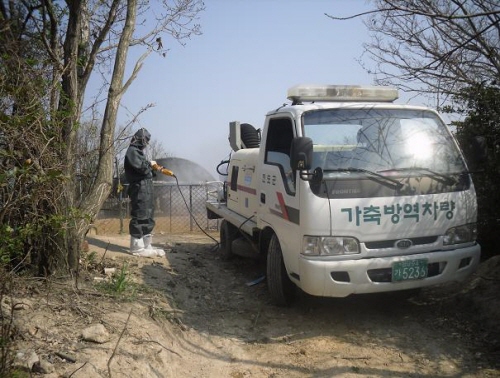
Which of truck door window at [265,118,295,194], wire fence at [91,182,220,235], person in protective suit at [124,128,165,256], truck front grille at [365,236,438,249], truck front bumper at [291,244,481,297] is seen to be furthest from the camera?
wire fence at [91,182,220,235]

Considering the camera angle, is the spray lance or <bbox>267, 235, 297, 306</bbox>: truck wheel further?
the spray lance

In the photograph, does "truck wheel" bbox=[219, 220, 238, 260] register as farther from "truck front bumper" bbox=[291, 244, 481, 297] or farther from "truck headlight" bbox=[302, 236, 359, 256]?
"truck headlight" bbox=[302, 236, 359, 256]

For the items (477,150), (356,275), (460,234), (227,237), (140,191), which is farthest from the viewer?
(227,237)

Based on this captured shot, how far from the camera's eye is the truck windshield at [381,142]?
4.26 meters

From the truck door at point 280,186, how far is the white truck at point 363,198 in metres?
0.01

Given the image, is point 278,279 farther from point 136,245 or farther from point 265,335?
point 136,245

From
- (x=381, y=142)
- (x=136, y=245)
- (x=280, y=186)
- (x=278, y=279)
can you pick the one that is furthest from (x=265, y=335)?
(x=136, y=245)

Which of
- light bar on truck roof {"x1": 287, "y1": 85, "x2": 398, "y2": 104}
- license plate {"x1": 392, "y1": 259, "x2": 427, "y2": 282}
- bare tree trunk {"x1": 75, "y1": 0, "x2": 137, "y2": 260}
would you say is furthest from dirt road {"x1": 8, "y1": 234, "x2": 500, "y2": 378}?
light bar on truck roof {"x1": 287, "y1": 85, "x2": 398, "y2": 104}

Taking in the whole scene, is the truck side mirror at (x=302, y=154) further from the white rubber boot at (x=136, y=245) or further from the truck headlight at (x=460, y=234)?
the white rubber boot at (x=136, y=245)

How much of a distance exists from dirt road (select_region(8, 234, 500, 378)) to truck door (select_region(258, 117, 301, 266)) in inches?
33.4

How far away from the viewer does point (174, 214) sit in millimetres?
12570

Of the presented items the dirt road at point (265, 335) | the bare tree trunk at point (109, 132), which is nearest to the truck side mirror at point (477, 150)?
the dirt road at point (265, 335)

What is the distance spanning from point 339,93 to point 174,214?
856 cm

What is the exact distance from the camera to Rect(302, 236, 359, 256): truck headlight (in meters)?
3.93
